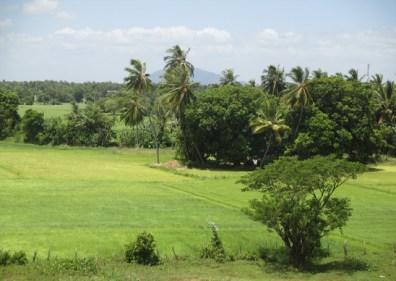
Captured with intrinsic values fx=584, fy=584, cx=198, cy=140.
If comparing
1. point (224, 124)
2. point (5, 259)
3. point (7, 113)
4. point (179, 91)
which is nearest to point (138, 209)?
point (5, 259)

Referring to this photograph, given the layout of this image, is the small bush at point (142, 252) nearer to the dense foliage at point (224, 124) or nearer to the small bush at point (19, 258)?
the small bush at point (19, 258)

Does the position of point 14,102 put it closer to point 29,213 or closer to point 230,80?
point 230,80

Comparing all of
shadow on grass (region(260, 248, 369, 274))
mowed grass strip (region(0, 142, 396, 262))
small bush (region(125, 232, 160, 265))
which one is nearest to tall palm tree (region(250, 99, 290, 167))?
mowed grass strip (region(0, 142, 396, 262))

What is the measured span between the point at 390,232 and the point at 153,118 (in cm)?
5749

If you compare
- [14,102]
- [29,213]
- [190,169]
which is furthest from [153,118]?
[29,213]

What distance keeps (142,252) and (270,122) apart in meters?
39.8

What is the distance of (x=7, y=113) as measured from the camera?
104 m

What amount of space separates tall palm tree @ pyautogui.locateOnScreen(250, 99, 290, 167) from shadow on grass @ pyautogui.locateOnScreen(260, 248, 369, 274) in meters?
34.6

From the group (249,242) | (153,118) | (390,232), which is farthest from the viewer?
(153,118)

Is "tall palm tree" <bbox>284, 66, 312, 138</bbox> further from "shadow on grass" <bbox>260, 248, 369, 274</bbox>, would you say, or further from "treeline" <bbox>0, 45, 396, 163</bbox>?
"shadow on grass" <bbox>260, 248, 369, 274</bbox>

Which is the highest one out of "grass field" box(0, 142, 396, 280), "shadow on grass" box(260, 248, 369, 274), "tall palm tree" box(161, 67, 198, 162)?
"tall palm tree" box(161, 67, 198, 162)

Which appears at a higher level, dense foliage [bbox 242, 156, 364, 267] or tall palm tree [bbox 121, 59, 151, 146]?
tall palm tree [bbox 121, 59, 151, 146]

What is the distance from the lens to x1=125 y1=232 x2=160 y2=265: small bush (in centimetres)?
2886

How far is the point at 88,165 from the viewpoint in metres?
66.8
